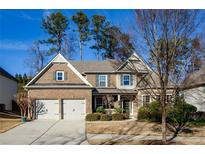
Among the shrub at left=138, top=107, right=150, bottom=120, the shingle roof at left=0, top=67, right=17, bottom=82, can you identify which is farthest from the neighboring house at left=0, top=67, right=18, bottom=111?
the shrub at left=138, top=107, right=150, bottom=120

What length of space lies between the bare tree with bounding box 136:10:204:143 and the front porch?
12672 mm

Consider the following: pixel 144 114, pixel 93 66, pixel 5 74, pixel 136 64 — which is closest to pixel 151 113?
pixel 144 114

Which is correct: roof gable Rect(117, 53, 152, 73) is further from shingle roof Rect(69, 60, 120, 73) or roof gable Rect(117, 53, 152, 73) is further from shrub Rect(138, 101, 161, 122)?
shingle roof Rect(69, 60, 120, 73)

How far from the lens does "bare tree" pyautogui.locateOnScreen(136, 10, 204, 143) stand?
14875 millimetres

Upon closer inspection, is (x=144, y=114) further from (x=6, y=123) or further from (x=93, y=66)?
(x=93, y=66)

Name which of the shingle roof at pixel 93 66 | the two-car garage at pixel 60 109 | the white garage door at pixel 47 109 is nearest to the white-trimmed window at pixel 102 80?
the shingle roof at pixel 93 66

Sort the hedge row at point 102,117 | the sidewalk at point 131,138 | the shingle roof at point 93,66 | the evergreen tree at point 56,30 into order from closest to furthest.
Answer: the sidewalk at point 131,138 < the hedge row at point 102,117 < the shingle roof at point 93,66 < the evergreen tree at point 56,30

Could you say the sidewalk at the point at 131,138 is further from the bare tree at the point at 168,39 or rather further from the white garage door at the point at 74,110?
the white garage door at the point at 74,110

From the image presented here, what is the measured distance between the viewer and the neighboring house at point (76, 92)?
2573cm

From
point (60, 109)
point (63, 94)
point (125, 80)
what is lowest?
point (60, 109)

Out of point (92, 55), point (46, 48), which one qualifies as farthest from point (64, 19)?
point (92, 55)

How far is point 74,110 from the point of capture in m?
26.1

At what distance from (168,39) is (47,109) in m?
13.2

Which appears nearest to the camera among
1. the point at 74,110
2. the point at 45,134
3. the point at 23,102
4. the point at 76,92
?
the point at 45,134
